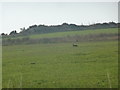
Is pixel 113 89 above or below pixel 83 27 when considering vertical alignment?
below

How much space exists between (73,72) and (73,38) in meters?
72.9

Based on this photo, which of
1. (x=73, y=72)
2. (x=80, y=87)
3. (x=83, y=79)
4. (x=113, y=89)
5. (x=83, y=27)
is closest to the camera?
(x=113, y=89)

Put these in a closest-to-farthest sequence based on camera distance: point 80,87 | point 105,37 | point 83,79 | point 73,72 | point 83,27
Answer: point 80,87
point 83,79
point 73,72
point 105,37
point 83,27

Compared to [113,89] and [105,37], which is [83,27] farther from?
[113,89]

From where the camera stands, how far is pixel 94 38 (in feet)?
301

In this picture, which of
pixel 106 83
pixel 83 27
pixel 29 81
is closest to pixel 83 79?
pixel 106 83

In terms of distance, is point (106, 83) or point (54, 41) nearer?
point (106, 83)

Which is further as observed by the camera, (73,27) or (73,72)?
(73,27)

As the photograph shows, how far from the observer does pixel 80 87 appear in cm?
1747

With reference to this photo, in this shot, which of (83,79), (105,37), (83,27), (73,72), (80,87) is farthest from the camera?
(83,27)

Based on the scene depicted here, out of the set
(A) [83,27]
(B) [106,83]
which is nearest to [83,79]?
(B) [106,83]

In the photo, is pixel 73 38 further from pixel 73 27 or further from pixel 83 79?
pixel 83 79

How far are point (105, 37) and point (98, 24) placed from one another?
38126mm

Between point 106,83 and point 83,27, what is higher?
point 83,27
